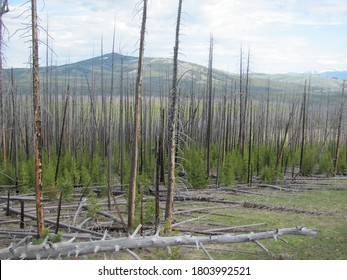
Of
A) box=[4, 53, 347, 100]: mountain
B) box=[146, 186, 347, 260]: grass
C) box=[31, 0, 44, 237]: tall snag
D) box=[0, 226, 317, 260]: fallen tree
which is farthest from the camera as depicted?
box=[4, 53, 347, 100]: mountain

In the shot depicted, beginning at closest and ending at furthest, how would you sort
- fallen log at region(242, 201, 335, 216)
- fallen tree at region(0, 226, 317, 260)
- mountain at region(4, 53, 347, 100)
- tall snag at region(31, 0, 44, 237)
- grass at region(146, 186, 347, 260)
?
fallen tree at region(0, 226, 317, 260), tall snag at region(31, 0, 44, 237), grass at region(146, 186, 347, 260), fallen log at region(242, 201, 335, 216), mountain at region(4, 53, 347, 100)

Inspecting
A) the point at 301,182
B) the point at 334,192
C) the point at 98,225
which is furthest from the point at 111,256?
the point at 301,182

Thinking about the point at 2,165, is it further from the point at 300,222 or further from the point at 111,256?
the point at 300,222

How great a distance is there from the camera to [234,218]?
13594 mm

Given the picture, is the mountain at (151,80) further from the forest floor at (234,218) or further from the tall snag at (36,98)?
the forest floor at (234,218)

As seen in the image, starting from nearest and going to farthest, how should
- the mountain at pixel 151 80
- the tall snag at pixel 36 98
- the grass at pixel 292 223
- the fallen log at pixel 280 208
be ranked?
the tall snag at pixel 36 98, the grass at pixel 292 223, the fallen log at pixel 280 208, the mountain at pixel 151 80

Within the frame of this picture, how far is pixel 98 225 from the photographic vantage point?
1154 cm

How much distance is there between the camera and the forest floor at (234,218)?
33.1 feet

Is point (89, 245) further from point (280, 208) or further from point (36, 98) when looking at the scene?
point (280, 208)

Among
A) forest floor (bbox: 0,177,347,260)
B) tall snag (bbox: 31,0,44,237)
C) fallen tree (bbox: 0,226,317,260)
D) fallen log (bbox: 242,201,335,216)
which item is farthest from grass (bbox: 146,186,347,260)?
tall snag (bbox: 31,0,44,237)

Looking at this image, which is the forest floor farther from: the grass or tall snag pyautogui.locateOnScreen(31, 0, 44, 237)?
tall snag pyautogui.locateOnScreen(31, 0, 44, 237)

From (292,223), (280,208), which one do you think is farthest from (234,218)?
(280,208)

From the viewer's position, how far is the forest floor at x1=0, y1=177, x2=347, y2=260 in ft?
33.1

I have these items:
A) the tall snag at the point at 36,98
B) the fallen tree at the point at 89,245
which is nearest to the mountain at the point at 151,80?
the tall snag at the point at 36,98
